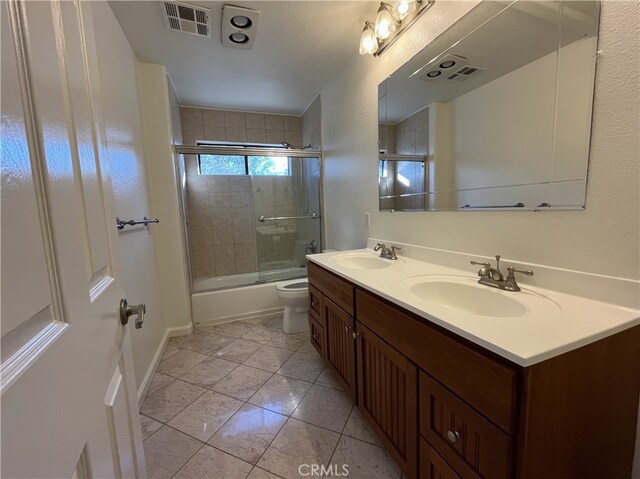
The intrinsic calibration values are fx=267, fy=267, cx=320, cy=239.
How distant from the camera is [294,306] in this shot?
2.38 m

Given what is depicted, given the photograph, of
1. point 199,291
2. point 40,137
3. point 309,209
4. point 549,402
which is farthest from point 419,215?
point 199,291

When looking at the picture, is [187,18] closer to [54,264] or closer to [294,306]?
[54,264]

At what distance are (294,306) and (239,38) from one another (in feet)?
6.80

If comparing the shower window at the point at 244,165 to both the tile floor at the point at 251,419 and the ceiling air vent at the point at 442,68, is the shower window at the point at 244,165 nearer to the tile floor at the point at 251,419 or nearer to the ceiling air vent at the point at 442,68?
the ceiling air vent at the point at 442,68

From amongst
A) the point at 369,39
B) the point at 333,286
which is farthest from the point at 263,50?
the point at 333,286

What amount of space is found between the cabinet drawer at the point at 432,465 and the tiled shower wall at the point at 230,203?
2.55 metres

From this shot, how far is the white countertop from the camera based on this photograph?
1.98 ft

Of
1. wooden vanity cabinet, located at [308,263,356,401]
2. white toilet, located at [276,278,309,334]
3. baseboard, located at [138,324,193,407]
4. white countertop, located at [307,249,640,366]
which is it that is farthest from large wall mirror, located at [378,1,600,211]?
baseboard, located at [138,324,193,407]

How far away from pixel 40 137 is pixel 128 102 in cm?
183

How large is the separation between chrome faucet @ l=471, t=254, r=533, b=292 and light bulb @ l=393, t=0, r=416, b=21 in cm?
139

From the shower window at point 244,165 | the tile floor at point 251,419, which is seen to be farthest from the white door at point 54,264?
the shower window at point 244,165

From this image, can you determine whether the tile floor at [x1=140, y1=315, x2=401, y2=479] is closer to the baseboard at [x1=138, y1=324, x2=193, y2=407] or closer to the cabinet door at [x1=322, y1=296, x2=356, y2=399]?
the baseboard at [x1=138, y1=324, x2=193, y2=407]

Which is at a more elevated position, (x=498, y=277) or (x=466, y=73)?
(x=466, y=73)
